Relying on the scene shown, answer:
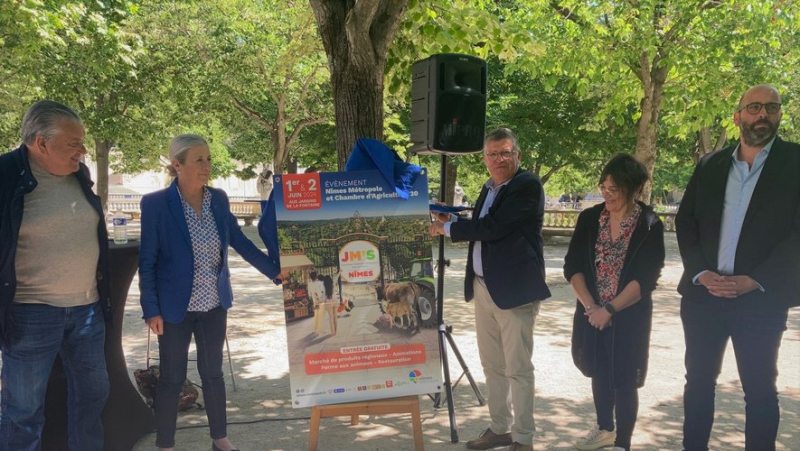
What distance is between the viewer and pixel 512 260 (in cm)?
323

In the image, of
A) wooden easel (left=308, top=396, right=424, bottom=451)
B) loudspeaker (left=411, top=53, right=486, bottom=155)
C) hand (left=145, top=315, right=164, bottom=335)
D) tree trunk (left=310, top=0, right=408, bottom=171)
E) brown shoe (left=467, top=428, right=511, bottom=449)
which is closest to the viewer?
hand (left=145, top=315, right=164, bottom=335)

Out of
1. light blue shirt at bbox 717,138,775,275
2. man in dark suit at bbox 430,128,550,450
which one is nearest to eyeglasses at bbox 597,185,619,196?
man in dark suit at bbox 430,128,550,450

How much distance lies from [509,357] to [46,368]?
2346 mm

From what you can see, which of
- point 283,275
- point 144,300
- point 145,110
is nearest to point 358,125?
point 283,275

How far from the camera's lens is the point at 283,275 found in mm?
3064

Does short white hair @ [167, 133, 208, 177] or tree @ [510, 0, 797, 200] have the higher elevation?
tree @ [510, 0, 797, 200]

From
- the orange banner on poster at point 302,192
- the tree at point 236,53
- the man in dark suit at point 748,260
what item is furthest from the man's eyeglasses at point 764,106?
the tree at point 236,53

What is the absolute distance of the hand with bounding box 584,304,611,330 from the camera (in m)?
3.08

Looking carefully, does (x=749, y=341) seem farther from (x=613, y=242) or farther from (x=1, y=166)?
(x=1, y=166)

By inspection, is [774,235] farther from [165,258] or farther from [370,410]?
[165,258]

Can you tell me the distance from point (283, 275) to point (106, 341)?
3.76 ft

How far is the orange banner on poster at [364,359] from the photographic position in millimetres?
3143

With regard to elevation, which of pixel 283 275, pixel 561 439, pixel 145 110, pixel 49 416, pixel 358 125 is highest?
pixel 145 110

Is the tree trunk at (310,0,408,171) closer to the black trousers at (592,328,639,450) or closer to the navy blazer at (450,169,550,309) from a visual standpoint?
the navy blazer at (450,169,550,309)
